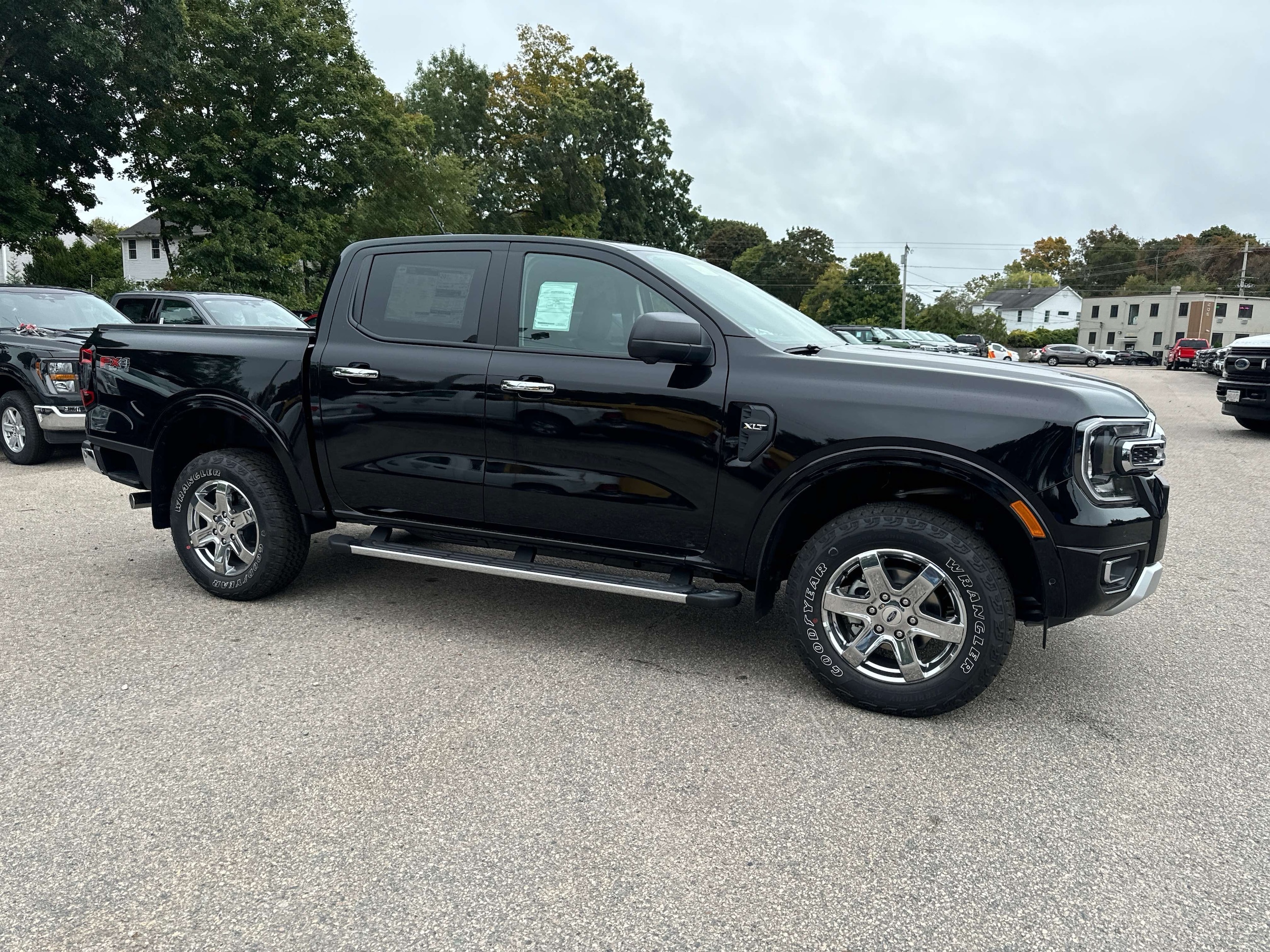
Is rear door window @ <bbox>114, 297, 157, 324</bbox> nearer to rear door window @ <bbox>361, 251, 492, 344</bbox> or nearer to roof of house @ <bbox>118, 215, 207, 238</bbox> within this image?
rear door window @ <bbox>361, 251, 492, 344</bbox>

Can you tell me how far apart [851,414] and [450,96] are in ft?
185

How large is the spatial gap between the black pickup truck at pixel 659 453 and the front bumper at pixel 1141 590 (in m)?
0.02

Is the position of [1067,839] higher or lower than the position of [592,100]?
lower

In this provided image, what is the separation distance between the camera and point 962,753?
336 centimetres

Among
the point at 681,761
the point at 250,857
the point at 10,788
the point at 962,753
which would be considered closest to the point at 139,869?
the point at 250,857

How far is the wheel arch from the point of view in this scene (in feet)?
15.4

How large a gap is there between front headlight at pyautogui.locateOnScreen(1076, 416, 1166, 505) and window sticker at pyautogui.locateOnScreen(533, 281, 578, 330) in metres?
2.17

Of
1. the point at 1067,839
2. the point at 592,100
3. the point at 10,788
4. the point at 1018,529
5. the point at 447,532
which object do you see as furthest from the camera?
the point at 592,100

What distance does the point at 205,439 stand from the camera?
513cm

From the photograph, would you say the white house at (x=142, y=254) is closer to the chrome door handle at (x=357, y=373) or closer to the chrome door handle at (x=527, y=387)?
the chrome door handle at (x=357, y=373)

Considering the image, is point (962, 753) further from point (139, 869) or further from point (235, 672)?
point (235, 672)

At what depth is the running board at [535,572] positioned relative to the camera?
380 centimetres

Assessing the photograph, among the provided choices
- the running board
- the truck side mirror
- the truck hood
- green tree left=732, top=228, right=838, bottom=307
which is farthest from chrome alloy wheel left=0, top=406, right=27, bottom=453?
green tree left=732, top=228, right=838, bottom=307

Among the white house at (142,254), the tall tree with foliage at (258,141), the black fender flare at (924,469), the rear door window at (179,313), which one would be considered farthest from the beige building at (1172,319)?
the black fender flare at (924,469)
